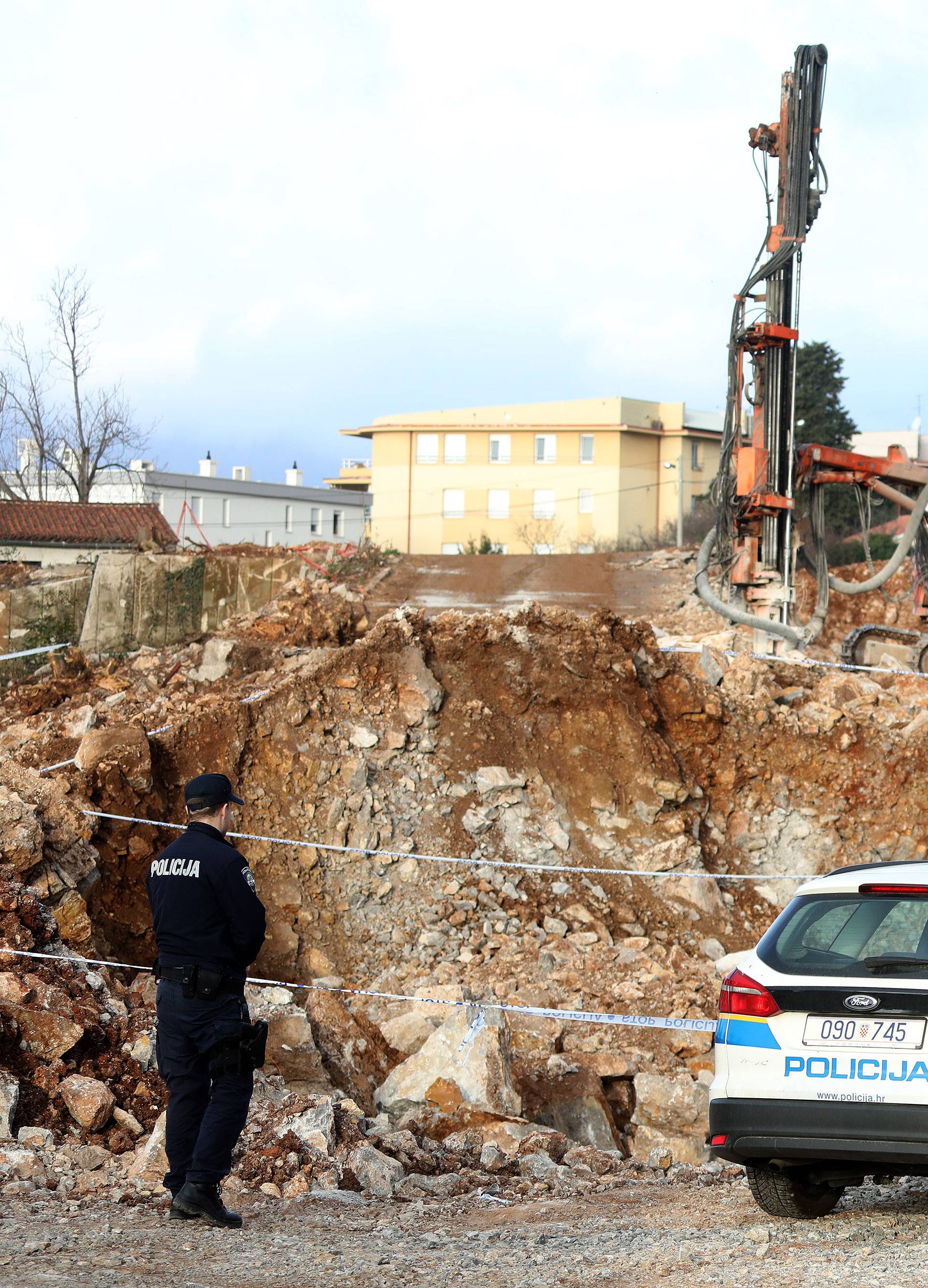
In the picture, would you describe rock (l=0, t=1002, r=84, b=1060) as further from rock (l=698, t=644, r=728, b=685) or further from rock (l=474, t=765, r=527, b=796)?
rock (l=698, t=644, r=728, b=685)

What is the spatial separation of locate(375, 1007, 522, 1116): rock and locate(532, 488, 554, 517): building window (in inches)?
2078

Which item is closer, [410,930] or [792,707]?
[410,930]

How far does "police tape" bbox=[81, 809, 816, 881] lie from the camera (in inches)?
428

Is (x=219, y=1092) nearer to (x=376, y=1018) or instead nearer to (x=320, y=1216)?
(x=320, y=1216)

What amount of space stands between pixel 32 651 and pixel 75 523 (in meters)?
11.1

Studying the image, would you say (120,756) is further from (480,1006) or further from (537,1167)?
(537,1167)

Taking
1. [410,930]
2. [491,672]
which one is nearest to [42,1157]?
[410,930]

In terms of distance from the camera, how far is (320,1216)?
18.5 feet

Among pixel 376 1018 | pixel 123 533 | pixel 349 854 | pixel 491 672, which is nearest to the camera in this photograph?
pixel 376 1018

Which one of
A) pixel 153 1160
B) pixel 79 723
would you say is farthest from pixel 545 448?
pixel 153 1160

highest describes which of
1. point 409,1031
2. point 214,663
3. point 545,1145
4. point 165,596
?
point 165,596

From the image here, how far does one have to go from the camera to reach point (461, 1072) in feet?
25.7

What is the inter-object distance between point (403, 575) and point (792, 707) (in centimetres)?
1317

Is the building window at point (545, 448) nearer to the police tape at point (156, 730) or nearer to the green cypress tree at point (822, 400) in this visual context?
the green cypress tree at point (822, 400)
